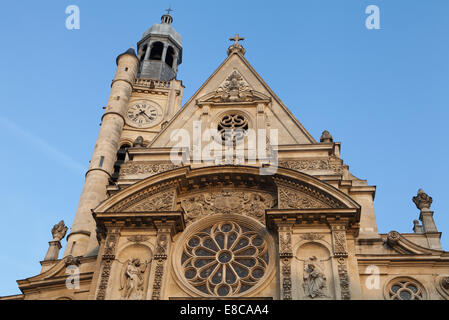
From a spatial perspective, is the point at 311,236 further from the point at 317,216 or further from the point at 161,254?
the point at 161,254

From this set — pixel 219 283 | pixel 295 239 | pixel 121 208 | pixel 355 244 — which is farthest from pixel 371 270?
pixel 121 208

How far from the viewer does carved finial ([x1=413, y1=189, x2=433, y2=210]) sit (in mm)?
18344

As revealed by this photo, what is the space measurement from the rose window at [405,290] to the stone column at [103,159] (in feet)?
32.5

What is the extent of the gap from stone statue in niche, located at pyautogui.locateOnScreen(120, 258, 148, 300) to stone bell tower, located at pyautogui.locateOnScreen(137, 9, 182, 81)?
675 inches

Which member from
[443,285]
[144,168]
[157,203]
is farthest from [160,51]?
[443,285]

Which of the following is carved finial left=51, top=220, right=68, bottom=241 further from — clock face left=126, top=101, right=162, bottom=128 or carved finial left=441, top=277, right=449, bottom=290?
carved finial left=441, top=277, right=449, bottom=290

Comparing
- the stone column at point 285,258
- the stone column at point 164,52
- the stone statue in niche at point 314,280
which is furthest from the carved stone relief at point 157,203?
the stone column at point 164,52

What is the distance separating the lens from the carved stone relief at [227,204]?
1823cm

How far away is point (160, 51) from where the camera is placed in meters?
34.7

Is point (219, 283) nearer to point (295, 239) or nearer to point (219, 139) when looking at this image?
point (295, 239)

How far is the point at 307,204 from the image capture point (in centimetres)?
1753

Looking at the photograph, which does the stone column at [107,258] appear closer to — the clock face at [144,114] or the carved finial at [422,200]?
the carved finial at [422,200]

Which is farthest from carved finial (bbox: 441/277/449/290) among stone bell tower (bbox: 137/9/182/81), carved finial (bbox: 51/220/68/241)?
stone bell tower (bbox: 137/9/182/81)

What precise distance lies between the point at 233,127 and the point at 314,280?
7.00 m
